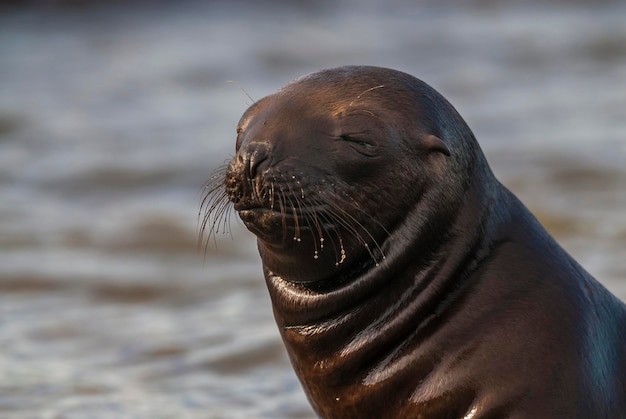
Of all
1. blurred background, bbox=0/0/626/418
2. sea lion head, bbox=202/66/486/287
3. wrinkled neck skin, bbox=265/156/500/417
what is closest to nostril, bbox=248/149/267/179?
sea lion head, bbox=202/66/486/287

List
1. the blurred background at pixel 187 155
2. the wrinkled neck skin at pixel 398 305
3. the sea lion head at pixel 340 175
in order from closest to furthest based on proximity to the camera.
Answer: the sea lion head at pixel 340 175 < the wrinkled neck skin at pixel 398 305 < the blurred background at pixel 187 155

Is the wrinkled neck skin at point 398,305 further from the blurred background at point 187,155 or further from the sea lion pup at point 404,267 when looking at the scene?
the blurred background at point 187,155

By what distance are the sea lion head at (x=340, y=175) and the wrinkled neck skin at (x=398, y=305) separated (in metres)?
0.05

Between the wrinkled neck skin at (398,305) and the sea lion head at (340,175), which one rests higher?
the sea lion head at (340,175)

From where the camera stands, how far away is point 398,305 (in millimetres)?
4773

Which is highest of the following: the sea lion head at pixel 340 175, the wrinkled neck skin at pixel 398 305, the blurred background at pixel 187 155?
the blurred background at pixel 187 155

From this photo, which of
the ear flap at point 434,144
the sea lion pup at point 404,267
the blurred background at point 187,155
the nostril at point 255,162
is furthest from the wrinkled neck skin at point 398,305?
the blurred background at point 187,155

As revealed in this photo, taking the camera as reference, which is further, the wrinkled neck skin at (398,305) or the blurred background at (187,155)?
the blurred background at (187,155)

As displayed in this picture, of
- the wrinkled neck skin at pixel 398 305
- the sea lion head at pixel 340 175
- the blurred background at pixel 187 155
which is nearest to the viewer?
the sea lion head at pixel 340 175

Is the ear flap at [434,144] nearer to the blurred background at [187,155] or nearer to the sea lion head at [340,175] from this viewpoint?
the sea lion head at [340,175]

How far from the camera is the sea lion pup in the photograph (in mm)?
4648

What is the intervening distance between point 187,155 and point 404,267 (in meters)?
8.31

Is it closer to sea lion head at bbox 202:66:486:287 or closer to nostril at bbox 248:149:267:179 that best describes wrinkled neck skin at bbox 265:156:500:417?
sea lion head at bbox 202:66:486:287

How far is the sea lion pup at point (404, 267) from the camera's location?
4.65 meters
